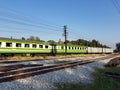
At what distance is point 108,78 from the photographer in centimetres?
1215

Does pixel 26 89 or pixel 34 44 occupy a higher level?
pixel 34 44

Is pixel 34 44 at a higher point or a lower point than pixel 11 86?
higher

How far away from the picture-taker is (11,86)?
784cm

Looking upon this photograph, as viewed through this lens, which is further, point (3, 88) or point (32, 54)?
point (32, 54)

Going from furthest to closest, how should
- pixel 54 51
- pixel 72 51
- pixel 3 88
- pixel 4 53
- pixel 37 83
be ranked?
pixel 72 51 < pixel 54 51 < pixel 4 53 < pixel 37 83 < pixel 3 88

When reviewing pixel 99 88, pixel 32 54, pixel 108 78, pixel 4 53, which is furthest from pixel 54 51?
pixel 99 88

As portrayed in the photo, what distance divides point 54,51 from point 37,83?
29.9 m

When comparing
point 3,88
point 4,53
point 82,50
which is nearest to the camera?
point 3,88

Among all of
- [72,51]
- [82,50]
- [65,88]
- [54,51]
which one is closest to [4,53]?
[54,51]

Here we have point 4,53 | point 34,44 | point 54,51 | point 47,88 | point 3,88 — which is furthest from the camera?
point 54,51

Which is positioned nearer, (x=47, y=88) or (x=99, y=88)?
(x=47, y=88)

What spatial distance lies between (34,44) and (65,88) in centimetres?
2388

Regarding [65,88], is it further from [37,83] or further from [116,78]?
[116,78]

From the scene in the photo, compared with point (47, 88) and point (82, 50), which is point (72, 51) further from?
point (47, 88)
